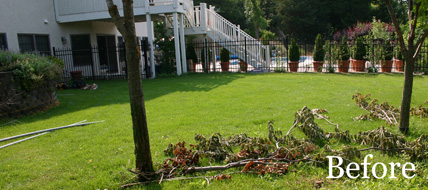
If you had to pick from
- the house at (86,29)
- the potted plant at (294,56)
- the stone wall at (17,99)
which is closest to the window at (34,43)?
the house at (86,29)

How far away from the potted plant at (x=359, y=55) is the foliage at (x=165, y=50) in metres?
8.81

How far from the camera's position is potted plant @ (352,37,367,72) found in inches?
576

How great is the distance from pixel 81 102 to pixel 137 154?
6.61 m

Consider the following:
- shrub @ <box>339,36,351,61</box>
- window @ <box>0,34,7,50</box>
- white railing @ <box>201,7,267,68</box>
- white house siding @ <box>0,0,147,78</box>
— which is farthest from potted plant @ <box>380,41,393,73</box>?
window @ <box>0,34,7,50</box>

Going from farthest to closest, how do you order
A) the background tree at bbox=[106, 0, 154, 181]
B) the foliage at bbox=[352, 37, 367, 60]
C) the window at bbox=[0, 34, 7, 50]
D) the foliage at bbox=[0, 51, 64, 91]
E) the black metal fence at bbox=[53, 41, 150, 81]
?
the black metal fence at bbox=[53, 41, 150, 81]
the foliage at bbox=[352, 37, 367, 60]
the window at bbox=[0, 34, 7, 50]
the foliage at bbox=[0, 51, 64, 91]
the background tree at bbox=[106, 0, 154, 181]

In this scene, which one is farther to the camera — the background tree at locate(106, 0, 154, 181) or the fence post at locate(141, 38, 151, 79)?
the fence post at locate(141, 38, 151, 79)

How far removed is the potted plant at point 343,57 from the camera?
48.7 feet

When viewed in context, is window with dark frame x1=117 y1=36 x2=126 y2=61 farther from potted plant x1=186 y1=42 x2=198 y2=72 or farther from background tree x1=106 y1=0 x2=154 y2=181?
background tree x1=106 y1=0 x2=154 y2=181

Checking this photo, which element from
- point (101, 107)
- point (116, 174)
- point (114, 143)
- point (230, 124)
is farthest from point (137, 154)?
point (101, 107)


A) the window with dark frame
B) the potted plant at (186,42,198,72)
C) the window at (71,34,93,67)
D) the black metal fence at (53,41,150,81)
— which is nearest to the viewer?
the black metal fence at (53,41,150,81)

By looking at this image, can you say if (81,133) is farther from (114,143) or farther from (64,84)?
(64,84)

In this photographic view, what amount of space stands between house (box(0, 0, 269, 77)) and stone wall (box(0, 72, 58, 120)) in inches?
204

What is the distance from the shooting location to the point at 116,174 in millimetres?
4059

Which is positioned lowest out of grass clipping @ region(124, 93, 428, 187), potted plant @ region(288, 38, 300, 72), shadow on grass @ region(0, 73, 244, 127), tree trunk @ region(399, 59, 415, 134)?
grass clipping @ region(124, 93, 428, 187)
